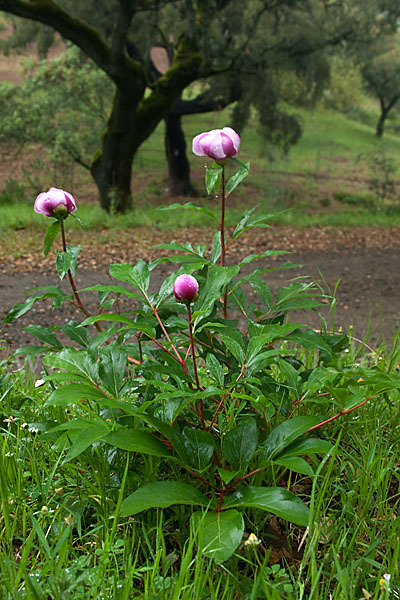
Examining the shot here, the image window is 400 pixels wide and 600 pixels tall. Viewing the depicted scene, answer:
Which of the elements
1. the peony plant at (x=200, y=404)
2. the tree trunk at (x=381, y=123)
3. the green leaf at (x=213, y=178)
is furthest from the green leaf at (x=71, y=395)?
the tree trunk at (x=381, y=123)

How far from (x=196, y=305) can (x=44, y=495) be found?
65cm

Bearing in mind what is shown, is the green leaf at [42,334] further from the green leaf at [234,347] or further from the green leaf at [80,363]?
the green leaf at [234,347]

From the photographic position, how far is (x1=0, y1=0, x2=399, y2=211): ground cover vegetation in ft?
30.5

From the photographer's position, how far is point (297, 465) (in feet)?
3.70

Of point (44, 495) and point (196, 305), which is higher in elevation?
point (196, 305)

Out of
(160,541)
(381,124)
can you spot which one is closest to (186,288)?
(160,541)

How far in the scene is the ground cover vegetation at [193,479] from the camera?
1.06 meters

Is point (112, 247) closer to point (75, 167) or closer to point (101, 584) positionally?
point (101, 584)

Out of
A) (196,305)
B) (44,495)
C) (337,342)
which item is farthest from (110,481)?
(337,342)

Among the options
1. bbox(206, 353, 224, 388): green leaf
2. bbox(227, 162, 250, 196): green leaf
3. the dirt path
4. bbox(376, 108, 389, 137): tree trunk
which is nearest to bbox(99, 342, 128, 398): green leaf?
bbox(206, 353, 224, 388): green leaf

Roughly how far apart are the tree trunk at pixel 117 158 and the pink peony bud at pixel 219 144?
28.5ft

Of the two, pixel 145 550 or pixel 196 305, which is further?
pixel 196 305

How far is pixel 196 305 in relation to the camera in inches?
52.4

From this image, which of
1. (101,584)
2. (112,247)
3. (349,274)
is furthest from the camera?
(112,247)
